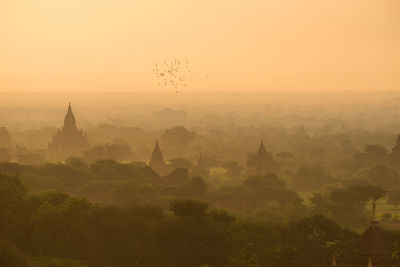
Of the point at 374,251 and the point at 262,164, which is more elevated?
the point at 374,251

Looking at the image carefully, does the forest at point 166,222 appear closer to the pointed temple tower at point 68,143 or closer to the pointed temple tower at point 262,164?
the pointed temple tower at point 262,164

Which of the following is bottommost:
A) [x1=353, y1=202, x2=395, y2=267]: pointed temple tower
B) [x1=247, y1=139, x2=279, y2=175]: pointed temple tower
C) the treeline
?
[x1=247, y1=139, x2=279, y2=175]: pointed temple tower

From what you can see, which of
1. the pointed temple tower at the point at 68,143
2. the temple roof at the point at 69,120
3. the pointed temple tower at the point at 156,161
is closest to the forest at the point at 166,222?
the pointed temple tower at the point at 156,161

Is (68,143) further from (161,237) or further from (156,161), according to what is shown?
(161,237)

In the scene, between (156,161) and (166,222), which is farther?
(156,161)

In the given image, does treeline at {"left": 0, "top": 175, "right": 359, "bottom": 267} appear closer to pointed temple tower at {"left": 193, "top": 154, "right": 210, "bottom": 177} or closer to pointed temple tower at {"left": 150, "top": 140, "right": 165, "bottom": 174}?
pointed temple tower at {"left": 150, "top": 140, "right": 165, "bottom": 174}

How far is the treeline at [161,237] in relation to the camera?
1614 inches

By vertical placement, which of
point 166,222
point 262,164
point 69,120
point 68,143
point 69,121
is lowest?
point 68,143

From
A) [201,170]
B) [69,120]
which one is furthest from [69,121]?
[201,170]

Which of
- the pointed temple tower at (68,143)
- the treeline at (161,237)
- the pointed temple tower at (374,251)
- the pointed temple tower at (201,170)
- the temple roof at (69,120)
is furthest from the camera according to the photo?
the pointed temple tower at (68,143)

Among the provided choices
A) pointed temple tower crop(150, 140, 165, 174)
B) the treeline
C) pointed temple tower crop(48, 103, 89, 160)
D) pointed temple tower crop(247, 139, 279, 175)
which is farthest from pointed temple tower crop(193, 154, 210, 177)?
the treeline

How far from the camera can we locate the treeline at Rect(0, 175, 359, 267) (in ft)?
135

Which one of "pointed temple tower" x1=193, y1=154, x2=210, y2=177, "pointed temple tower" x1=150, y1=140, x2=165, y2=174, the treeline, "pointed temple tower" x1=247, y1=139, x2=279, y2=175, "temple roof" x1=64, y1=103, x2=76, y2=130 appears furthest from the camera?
"temple roof" x1=64, y1=103, x2=76, y2=130

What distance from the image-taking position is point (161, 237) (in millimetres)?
43250
